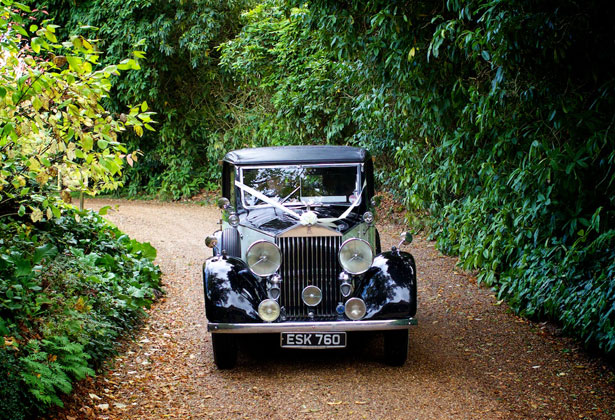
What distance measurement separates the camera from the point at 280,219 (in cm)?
595

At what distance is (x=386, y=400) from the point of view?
4.70 metres

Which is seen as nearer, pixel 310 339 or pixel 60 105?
pixel 60 105

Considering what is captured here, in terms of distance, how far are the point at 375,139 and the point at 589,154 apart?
7.44 metres

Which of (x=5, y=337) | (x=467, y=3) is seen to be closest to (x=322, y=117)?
(x=467, y=3)

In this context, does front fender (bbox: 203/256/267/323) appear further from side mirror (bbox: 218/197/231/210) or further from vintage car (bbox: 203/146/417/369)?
side mirror (bbox: 218/197/231/210)

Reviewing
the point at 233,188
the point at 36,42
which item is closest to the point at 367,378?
the point at 233,188

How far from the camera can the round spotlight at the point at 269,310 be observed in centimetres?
507

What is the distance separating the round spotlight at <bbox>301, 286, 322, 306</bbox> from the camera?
5.21 meters

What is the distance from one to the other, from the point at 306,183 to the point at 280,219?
0.54 meters

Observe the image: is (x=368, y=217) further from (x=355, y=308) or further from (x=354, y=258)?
(x=355, y=308)

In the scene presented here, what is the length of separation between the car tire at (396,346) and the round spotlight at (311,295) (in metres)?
0.70

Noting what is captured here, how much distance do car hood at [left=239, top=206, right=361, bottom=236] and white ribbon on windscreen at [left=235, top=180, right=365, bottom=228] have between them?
0.15 feet

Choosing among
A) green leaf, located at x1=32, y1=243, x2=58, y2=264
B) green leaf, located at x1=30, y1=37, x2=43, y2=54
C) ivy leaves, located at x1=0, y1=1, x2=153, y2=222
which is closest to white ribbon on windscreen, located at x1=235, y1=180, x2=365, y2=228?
ivy leaves, located at x1=0, y1=1, x2=153, y2=222

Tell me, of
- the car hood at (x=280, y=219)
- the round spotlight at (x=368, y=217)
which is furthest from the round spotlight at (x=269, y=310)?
the round spotlight at (x=368, y=217)
